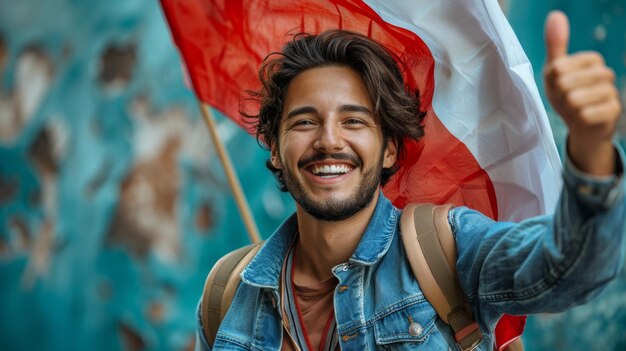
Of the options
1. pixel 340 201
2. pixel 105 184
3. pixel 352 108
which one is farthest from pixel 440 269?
pixel 105 184

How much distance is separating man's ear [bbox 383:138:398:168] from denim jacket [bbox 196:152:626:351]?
0.52 ft

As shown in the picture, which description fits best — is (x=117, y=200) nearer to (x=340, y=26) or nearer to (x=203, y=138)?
(x=203, y=138)

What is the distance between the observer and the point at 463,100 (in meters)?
2.05

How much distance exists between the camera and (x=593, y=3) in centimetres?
373

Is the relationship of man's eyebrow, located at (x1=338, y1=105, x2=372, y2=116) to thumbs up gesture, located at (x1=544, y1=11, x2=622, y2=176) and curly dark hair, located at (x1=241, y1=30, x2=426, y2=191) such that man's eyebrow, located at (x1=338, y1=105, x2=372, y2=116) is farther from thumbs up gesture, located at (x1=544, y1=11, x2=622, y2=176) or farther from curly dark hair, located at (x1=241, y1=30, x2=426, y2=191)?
thumbs up gesture, located at (x1=544, y1=11, x2=622, y2=176)

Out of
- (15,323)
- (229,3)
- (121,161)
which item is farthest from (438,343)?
(15,323)

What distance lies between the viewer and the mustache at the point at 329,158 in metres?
1.94

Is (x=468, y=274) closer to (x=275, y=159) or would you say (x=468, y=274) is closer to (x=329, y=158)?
(x=329, y=158)

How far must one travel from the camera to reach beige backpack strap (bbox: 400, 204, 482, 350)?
5.60 feet

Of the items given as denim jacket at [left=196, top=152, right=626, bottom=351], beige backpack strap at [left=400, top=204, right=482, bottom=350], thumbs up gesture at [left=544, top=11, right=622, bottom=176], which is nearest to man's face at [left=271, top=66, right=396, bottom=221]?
denim jacket at [left=196, top=152, right=626, bottom=351]

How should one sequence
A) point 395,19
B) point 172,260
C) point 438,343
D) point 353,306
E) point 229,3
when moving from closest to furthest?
point 438,343 → point 353,306 → point 395,19 → point 229,3 → point 172,260

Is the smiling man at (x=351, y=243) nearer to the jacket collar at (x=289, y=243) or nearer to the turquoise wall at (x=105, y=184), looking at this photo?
the jacket collar at (x=289, y=243)

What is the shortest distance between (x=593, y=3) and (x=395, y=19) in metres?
1.99

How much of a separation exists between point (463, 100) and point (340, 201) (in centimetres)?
44
